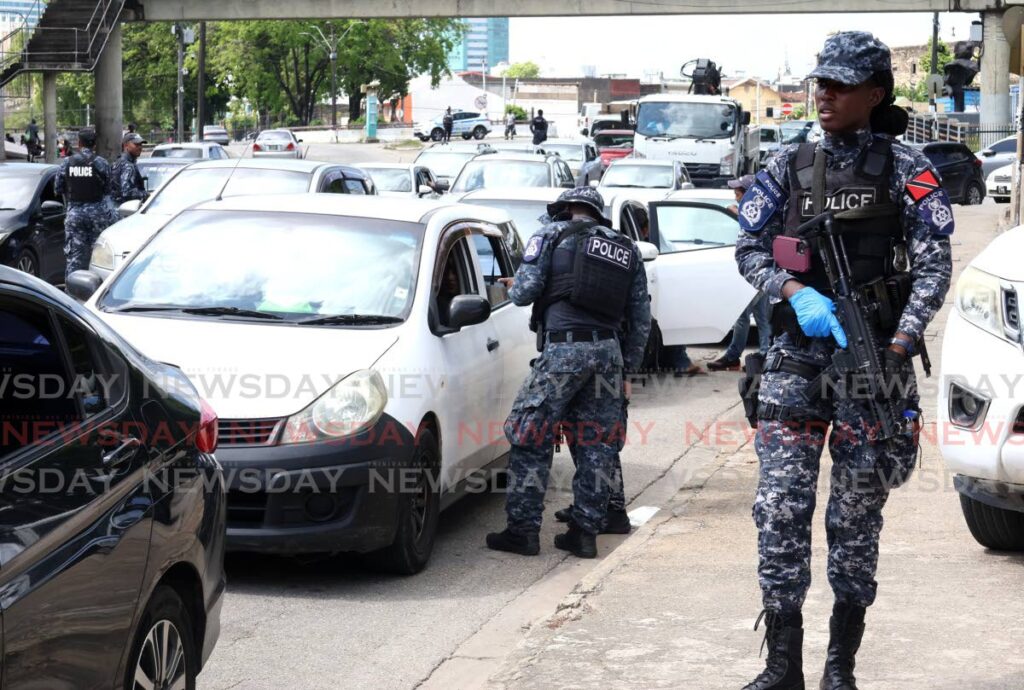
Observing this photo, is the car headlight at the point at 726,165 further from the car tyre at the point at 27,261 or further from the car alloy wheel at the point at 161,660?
the car alloy wheel at the point at 161,660

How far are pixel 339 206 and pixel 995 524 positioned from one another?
3612mm

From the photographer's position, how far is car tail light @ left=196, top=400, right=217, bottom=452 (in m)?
4.63

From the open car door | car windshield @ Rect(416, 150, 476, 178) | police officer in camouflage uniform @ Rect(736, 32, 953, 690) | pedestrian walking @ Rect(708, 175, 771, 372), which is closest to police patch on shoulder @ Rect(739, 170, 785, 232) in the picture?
police officer in camouflage uniform @ Rect(736, 32, 953, 690)

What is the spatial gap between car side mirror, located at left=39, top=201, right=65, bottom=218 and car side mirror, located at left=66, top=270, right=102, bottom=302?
9.57 meters

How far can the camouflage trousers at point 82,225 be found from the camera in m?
16.5

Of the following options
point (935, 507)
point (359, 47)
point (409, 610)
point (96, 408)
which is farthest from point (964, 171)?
point (359, 47)

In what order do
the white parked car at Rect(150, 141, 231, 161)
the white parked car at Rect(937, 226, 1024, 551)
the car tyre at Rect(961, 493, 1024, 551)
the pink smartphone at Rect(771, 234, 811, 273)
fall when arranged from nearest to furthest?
the pink smartphone at Rect(771, 234, 811, 273) → the white parked car at Rect(937, 226, 1024, 551) → the car tyre at Rect(961, 493, 1024, 551) → the white parked car at Rect(150, 141, 231, 161)

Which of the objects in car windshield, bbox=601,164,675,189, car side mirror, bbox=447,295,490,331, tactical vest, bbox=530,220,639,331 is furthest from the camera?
car windshield, bbox=601,164,675,189

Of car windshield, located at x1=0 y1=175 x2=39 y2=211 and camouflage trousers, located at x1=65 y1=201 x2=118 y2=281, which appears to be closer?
camouflage trousers, located at x1=65 y1=201 x2=118 y2=281

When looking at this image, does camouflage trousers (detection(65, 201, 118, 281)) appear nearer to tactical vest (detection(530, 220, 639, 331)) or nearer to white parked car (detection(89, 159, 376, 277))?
white parked car (detection(89, 159, 376, 277))

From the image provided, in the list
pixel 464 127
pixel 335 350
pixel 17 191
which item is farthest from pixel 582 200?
pixel 464 127

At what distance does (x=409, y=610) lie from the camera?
6.45 meters

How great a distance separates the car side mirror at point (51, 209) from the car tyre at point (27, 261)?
517mm

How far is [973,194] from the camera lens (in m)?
34.3
